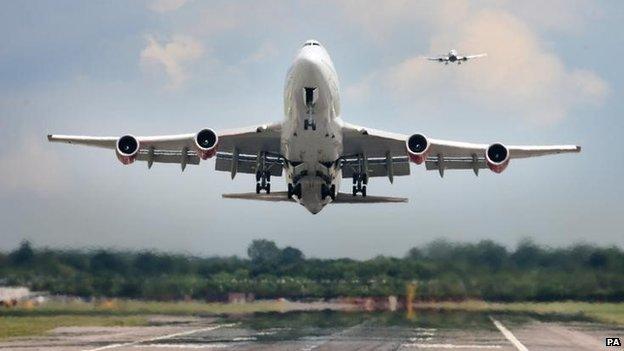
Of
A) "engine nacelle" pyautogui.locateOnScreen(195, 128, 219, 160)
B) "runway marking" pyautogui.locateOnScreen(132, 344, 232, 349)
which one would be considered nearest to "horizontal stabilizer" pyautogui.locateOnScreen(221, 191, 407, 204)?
"engine nacelle" pyautogui.locateOnScreen(195, 128, 219, 160)

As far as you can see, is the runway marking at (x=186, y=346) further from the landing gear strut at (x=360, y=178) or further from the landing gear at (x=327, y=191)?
the landing gear strut at (x=360, y=178)

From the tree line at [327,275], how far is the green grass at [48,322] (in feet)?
3.26

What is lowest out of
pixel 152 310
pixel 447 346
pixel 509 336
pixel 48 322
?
pixel 447 346

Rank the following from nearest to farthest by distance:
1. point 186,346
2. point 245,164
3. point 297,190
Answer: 1. point 186,346
2. point 297,190
3. point 245,164

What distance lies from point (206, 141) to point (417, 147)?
752 centimetres

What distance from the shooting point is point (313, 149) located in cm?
3631

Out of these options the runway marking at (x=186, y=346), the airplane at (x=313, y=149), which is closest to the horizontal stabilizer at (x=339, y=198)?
the airplane at (x=313, y=149)

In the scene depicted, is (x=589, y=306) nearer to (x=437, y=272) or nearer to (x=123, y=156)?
(x=437, y=272)

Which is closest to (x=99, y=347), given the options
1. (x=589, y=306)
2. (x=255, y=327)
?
(x=255, y=327)

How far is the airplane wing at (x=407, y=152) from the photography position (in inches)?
1490

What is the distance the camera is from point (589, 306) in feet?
134

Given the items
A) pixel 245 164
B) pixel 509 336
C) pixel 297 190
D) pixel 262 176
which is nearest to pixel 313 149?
pixel 297 190

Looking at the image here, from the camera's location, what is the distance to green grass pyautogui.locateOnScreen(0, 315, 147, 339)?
1476 inches

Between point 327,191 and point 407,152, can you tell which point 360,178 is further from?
point 407,152
